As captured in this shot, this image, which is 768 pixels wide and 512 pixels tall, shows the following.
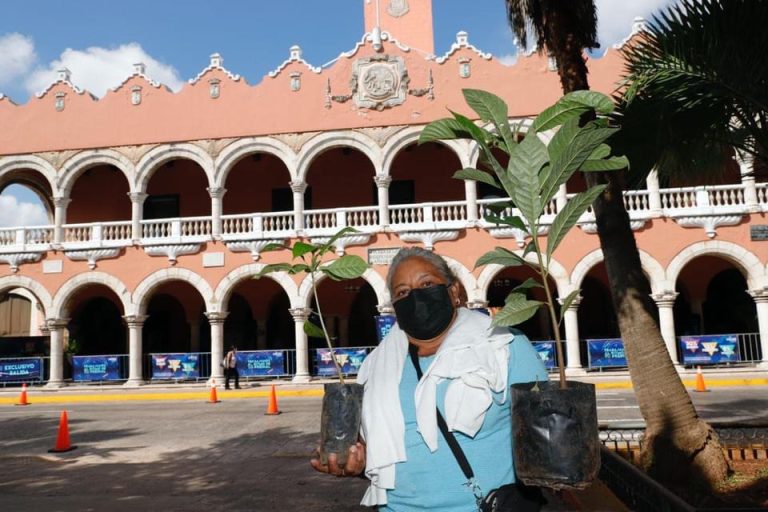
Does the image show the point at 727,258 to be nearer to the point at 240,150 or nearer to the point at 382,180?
the point at 382,180

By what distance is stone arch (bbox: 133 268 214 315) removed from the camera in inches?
777

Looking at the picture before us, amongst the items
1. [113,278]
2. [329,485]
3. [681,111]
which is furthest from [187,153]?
[681,111]

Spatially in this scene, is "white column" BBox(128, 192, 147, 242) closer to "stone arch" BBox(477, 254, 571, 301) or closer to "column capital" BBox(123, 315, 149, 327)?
"column capital" BBox(123, 315, 149, 327)

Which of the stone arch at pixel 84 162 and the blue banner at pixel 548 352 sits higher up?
the stone arch at pixel 84 162

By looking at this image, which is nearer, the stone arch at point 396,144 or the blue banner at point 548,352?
the blue banner at point 548,352

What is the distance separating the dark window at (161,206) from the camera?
906 inches

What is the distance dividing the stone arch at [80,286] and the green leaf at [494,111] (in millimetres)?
19935

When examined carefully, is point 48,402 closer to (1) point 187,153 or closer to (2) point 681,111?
(1) point 187,153

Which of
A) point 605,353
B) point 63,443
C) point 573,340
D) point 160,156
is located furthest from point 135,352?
point 605,353

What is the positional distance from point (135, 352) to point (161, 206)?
20.1 ft

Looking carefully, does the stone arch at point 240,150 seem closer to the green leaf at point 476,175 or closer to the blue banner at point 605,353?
the blue banner at point 605,353

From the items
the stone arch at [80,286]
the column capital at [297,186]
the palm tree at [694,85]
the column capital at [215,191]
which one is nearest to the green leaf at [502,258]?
the palm tree at [694,85]

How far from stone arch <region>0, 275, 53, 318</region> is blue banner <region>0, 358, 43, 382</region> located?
5.45 ft

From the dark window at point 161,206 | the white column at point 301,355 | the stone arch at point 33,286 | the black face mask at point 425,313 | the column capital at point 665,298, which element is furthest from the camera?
the dark window at point 161,206
